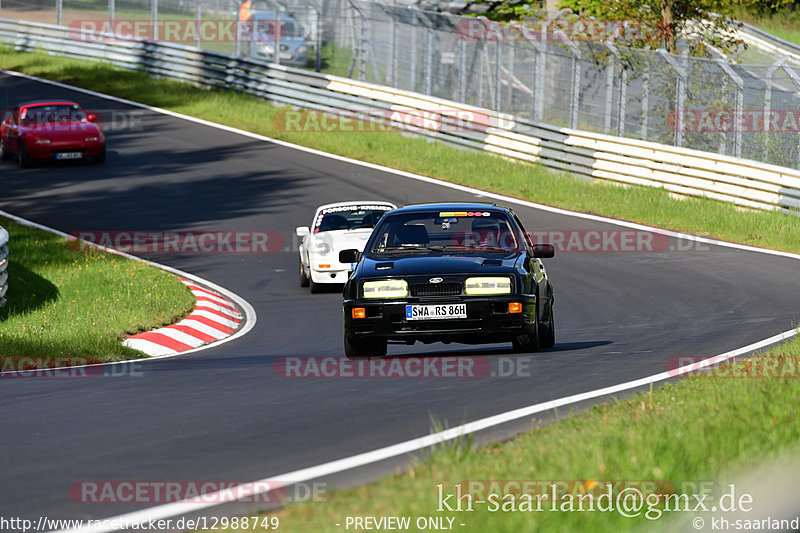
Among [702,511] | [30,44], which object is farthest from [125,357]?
[30,44]

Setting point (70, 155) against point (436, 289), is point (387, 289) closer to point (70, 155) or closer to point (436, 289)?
point (436, 289)

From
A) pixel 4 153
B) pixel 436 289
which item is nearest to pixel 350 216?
pixel 436 289

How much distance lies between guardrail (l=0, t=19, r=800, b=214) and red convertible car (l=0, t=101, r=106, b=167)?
6.73 metres

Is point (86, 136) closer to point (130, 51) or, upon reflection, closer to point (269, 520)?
point (130, 51)

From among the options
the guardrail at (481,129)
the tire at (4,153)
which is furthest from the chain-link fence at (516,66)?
the tire at (4,153)

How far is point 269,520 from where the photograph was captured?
5.52m

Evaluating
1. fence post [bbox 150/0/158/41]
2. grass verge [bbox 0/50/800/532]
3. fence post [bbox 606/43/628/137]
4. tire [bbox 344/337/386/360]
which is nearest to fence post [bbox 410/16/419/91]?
fence post [bbox 606/43/628/137]

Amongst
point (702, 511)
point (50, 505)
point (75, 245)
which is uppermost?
point (702, 511)

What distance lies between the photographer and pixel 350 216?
20.3m

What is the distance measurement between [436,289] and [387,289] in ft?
1.46

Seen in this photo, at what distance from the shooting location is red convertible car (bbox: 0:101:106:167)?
30.9 metres

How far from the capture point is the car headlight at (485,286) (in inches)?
445

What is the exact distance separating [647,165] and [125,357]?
15343 mm

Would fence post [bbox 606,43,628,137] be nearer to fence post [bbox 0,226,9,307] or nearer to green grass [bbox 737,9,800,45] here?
fence post [bbox 0,226,9,307]
